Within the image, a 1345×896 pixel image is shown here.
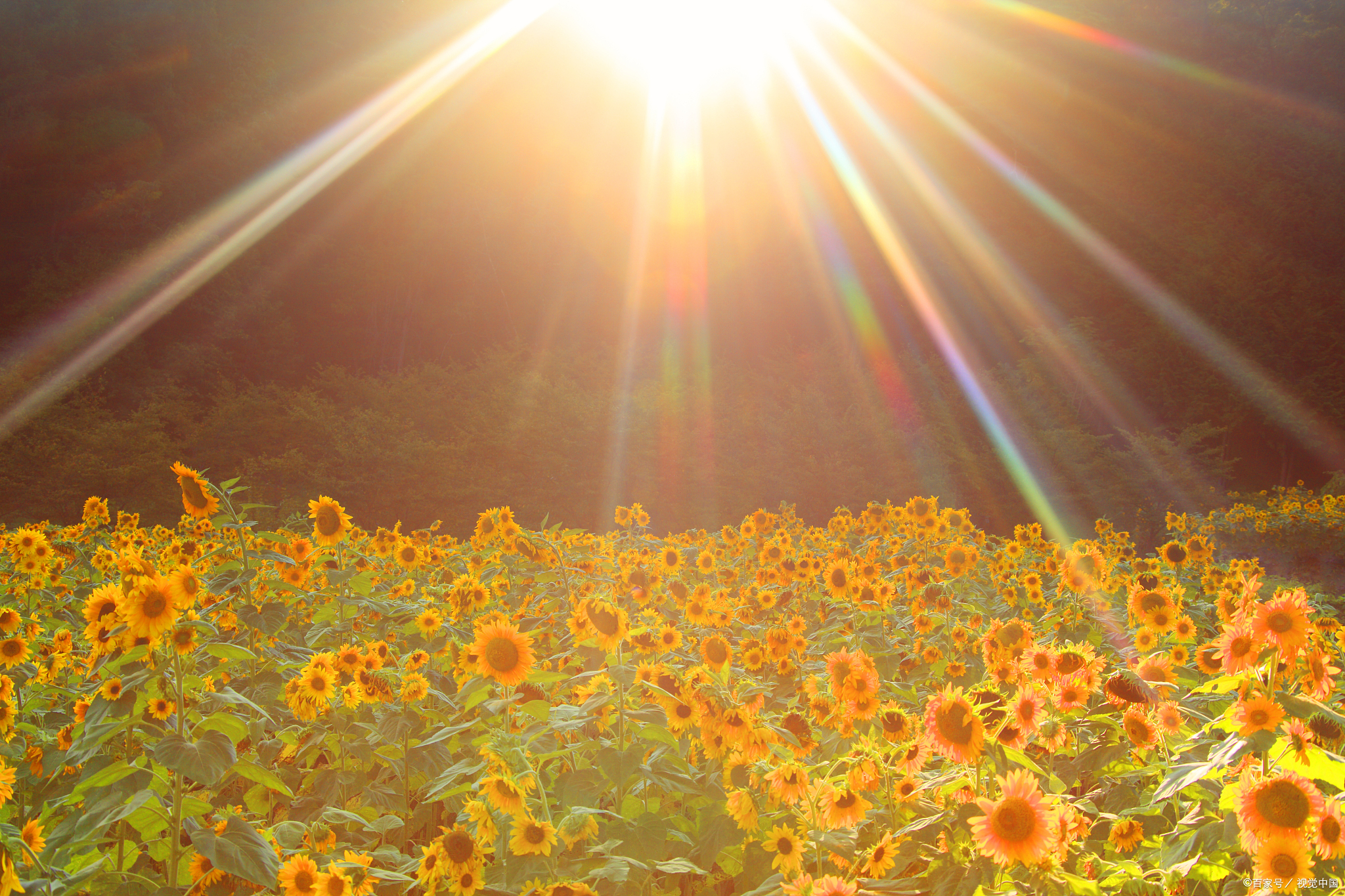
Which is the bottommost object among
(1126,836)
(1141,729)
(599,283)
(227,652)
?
(1126,836)

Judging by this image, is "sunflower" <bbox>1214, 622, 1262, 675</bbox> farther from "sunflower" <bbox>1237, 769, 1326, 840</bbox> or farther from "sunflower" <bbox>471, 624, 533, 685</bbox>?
"sunflower" <bbox>471, 624, 533, 685</bbox>

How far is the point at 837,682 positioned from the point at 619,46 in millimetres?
22701

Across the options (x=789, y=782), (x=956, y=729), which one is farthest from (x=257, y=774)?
(x=956, y=729)

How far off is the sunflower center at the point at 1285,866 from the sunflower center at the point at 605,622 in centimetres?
127

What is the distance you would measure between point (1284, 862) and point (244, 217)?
2021 centimetres

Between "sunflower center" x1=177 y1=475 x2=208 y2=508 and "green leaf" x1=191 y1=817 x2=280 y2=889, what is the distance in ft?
4.31

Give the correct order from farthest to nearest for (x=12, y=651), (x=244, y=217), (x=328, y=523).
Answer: (x=244, y=217)
(x=328, y=523)
(x=12, y=651)

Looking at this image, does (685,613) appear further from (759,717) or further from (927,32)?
(927,32)

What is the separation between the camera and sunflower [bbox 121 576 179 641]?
1361 millimetres

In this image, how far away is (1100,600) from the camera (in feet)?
9.70

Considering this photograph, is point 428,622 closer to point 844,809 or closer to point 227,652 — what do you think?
point 227,652

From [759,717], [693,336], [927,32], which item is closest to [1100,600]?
[759,717]

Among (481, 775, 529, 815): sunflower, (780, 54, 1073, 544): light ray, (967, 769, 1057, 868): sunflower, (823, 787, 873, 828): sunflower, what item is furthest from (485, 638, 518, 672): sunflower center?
(780, 54, 1073, 544): light ray

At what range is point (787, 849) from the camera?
1358 mm
